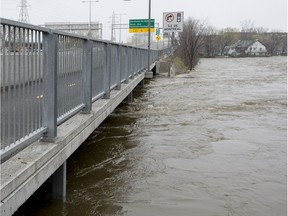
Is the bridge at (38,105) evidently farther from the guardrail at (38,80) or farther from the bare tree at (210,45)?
the bare tree at (210,45)

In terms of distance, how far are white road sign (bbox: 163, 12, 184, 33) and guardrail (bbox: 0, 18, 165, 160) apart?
91.2 feet

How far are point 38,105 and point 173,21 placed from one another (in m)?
30.0

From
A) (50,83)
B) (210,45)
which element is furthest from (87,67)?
(210,45)

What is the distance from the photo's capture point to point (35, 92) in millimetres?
3934

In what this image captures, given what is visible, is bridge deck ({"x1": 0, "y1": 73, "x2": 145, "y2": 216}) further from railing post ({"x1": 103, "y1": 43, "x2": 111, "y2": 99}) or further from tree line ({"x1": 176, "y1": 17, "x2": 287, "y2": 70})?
tree line ({"x1": 176, "y1": 17, "x2": 287, "y2": 70})

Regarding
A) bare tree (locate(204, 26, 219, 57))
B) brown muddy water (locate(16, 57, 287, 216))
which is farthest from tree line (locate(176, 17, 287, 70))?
brown muddy water (locate(16, 57, 287, 216))

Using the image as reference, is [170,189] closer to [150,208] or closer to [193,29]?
[150,208]

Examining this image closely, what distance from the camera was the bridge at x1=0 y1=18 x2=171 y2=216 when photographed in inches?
128

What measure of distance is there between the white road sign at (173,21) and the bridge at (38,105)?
2774 cm

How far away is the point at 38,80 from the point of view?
401 cm

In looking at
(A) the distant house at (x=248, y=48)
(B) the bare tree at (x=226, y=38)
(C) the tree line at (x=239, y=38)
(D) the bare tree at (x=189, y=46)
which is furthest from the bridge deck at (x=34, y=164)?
(B) the bare tree at (x=226, y=38)

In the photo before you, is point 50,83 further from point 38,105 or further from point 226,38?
point 226,38

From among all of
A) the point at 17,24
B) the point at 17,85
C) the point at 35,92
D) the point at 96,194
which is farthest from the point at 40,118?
the point at 96,194

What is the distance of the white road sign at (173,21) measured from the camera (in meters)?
32.8
